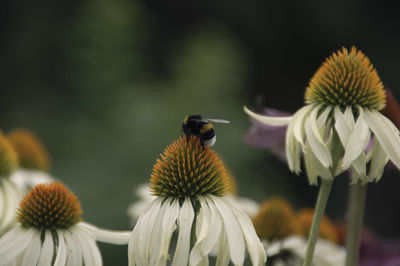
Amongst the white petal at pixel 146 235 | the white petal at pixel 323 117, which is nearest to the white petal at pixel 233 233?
the white petal at pixel 146 235

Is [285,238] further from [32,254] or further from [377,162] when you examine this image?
[32,254]

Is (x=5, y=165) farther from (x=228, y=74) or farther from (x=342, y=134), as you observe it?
(x=228, y=74)

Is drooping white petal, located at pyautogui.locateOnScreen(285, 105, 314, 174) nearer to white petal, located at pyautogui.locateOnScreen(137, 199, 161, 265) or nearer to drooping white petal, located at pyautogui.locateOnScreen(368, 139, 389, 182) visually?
drooping white petal, located at pyautogui.locateOnScreen(368, 139, 389, 182)

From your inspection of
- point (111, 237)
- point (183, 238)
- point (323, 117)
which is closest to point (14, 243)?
point (111, 237)

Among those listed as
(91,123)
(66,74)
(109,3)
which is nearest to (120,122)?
→ (91,123)

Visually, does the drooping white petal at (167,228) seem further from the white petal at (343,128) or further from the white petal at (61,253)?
the white petal at (343,128)
